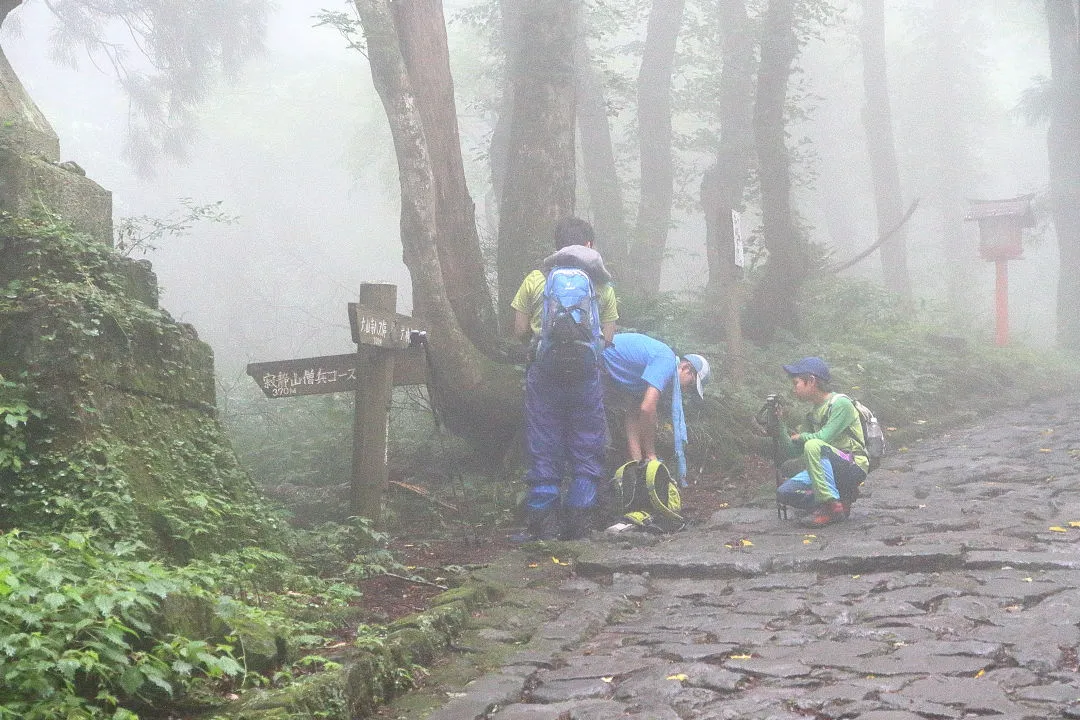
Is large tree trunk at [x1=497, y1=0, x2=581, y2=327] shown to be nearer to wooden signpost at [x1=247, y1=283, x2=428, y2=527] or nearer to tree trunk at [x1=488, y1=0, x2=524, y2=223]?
wooden signpost at [x1=247, y1=283, x2=428, y2=527]

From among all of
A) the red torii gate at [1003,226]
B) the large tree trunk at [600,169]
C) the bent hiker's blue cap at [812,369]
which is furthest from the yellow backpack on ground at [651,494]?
the red torii gate at [1003,226]

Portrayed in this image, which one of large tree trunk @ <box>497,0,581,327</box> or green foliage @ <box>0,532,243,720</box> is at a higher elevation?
large tree trunk @ <box>497,0,581,327</box>

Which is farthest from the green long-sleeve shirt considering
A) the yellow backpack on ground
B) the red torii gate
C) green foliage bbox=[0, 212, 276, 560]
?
the red torii gate

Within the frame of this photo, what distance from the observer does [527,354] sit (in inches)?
312

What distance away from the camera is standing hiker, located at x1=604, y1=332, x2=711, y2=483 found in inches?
329

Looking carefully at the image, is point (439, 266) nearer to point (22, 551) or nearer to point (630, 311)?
point (630, 311)

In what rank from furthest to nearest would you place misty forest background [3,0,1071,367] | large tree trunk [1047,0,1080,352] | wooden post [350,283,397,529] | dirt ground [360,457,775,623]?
1. misty forest background [3,0,1071,367]
2. large tree trunk [1047,0,1080,352]
3. wooden post [350,283,397,529]
4. dirt ground [360,457,775,623]

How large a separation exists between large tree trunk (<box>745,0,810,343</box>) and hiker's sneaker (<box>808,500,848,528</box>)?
669 cm

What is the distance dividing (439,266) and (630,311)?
3077mm

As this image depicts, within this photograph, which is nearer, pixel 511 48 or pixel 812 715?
pixel 812 715

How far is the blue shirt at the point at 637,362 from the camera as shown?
27.5 feet

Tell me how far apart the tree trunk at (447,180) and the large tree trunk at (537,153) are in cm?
53

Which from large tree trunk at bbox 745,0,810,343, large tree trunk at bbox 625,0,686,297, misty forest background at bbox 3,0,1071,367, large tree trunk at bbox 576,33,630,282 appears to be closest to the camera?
large tree trunk at bbox 745,0,810,343

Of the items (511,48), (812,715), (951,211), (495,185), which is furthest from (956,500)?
(951,211)
